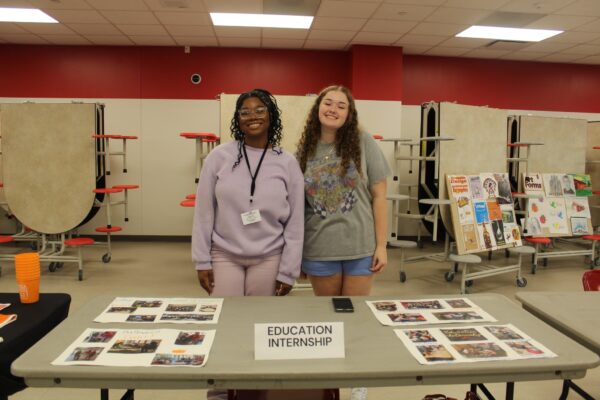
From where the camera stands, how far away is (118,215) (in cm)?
702

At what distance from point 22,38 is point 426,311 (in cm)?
707

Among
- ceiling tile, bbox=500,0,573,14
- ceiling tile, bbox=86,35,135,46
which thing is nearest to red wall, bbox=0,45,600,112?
ceiling tile, bbox=86,35,135,46

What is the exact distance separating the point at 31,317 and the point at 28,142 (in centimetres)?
420

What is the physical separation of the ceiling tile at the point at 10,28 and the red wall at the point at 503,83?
5.50 m

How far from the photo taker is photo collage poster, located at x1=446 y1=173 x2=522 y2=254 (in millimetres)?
4527

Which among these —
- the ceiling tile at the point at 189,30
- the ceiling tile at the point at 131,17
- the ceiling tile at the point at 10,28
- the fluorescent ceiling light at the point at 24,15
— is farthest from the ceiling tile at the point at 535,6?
the ceiling tile at the point at 10,28

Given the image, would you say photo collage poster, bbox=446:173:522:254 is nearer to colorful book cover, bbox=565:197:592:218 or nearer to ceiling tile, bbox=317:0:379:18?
colorful book cover, bbox=565:197:592:218

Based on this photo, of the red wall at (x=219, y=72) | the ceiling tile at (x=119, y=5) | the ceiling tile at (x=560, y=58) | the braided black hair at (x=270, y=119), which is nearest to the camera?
the braided black hair at (x=270, y=119)

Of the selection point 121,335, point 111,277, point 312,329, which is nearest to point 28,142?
point 111,277

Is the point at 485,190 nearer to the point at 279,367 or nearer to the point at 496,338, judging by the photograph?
the point at 496,338

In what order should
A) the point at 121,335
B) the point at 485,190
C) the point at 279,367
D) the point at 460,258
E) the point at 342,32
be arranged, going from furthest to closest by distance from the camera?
1. the point at 342,32
2. the point at 485,190
3. the point at 460,258
4. the point at 121,335
5. the point at 279,367

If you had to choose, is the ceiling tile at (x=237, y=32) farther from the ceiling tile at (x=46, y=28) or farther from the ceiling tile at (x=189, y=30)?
the ceiling tile at (x=46, y=28)

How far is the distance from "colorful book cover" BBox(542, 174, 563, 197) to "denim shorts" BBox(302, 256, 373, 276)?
16.5 ft

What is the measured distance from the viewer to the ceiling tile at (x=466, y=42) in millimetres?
6277
